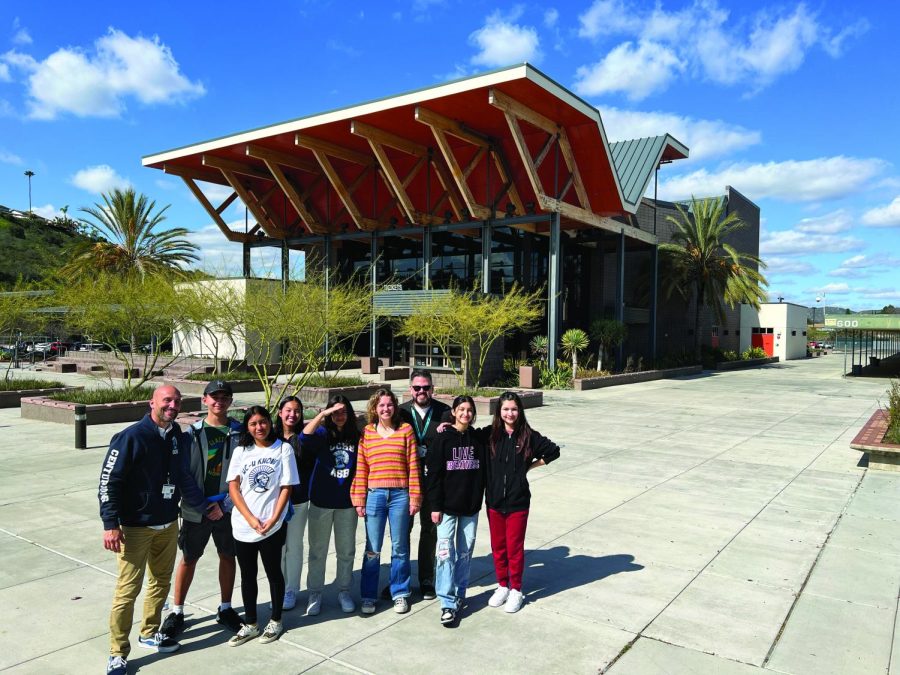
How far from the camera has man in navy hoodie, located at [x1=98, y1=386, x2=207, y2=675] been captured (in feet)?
12.4

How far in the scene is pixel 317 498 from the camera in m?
4.62

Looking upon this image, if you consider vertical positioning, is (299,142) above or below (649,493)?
above

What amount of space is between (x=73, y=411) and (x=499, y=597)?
12.8 metres

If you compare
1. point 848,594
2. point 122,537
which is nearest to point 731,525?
point 848,594

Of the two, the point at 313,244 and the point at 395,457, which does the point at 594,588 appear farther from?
the point at 313,244

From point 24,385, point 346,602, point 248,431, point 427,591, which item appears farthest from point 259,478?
point 24,385

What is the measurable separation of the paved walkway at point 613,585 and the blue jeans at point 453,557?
22 centimetres

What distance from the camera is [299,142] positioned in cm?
2712

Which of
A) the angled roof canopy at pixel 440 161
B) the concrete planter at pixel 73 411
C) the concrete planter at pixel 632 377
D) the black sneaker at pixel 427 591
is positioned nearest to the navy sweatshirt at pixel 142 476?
the black sneaker at pixel 427 591

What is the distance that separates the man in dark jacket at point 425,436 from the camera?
480 centimetres

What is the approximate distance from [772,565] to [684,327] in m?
39.4

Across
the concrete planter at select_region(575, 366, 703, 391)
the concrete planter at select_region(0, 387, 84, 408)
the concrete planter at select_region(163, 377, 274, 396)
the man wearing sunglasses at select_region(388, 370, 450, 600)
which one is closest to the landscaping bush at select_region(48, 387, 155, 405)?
the concrete planter at select_region(0, 387, 84, 408)

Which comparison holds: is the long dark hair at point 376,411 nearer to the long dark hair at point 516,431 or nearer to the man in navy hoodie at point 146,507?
the long dark hair at point 516,431

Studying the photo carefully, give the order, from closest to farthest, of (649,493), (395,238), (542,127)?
(649,493) < (542,127) < (395,238)
